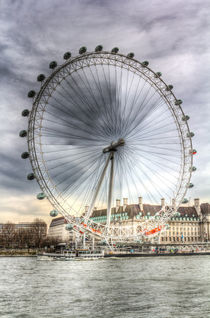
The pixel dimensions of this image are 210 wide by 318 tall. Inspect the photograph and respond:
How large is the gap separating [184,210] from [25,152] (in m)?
142

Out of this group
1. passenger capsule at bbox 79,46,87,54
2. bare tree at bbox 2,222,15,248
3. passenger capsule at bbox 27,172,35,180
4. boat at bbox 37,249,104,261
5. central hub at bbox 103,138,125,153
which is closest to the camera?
passenger capsule at bbox 27,172,35,180

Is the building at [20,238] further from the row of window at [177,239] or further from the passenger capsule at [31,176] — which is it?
the passenger capsule at [31,176]

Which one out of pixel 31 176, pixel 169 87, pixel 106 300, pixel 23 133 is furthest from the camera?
pixel 169 87

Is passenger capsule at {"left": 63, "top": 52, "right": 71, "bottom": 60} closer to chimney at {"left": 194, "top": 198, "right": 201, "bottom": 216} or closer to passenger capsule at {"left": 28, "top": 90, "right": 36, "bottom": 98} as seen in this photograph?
passenger capsule at {"left": 28, "top": 90, "right": 36, "bottom": 98}

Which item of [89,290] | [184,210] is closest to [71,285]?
[89,290]

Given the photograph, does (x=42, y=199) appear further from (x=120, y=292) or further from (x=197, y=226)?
(x=197, y=226)

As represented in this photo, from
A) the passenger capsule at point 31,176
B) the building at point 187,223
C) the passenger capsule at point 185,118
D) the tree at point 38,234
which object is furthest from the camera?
the building at point 187,223

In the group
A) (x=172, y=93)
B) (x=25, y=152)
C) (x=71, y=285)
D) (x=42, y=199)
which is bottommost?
(x=71, y=285)

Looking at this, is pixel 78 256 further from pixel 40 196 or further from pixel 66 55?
pixel 66 55

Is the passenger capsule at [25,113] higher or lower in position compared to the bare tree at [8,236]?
higher

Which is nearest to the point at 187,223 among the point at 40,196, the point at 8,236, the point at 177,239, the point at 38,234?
the point at 177,239

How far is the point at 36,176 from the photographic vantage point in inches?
1922

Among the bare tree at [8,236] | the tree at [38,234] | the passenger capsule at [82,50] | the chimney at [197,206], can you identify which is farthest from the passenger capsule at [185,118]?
the chimney at [197,206]

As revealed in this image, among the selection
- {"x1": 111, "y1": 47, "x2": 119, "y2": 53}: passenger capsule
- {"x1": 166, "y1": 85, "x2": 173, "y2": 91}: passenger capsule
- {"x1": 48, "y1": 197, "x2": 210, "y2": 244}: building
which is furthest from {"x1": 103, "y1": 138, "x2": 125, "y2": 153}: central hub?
{"x1": 48, "y1": 197, "x2": 210, "y2": 244}: building
